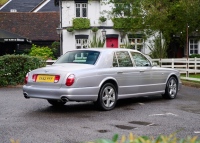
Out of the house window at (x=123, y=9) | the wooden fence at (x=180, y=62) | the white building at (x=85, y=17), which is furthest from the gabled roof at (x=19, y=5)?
the wooden fence at (x=180, y=62)

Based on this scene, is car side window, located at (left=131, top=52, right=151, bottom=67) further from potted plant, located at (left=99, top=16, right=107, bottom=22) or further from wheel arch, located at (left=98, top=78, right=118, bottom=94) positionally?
potted plant, located at (left=99, top=16, right=107, bottom=22)

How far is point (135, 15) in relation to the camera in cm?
2805

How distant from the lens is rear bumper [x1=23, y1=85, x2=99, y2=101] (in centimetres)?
964

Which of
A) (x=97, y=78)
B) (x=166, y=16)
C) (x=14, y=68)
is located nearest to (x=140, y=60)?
(x=97, y=78)

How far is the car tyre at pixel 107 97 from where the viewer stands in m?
10.3

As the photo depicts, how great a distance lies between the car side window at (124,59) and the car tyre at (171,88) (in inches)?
68.2

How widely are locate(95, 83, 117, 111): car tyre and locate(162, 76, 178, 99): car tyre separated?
2.61 m

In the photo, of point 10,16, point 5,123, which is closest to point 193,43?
point 10,16

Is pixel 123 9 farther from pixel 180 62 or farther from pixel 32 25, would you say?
pixel 32 25

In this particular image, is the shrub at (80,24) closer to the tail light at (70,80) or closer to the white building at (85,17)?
the white building at (85,17)

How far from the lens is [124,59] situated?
11570mm

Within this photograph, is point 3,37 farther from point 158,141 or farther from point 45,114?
point 158,141

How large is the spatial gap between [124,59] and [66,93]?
2.51 meters

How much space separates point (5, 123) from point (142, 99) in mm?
5386
